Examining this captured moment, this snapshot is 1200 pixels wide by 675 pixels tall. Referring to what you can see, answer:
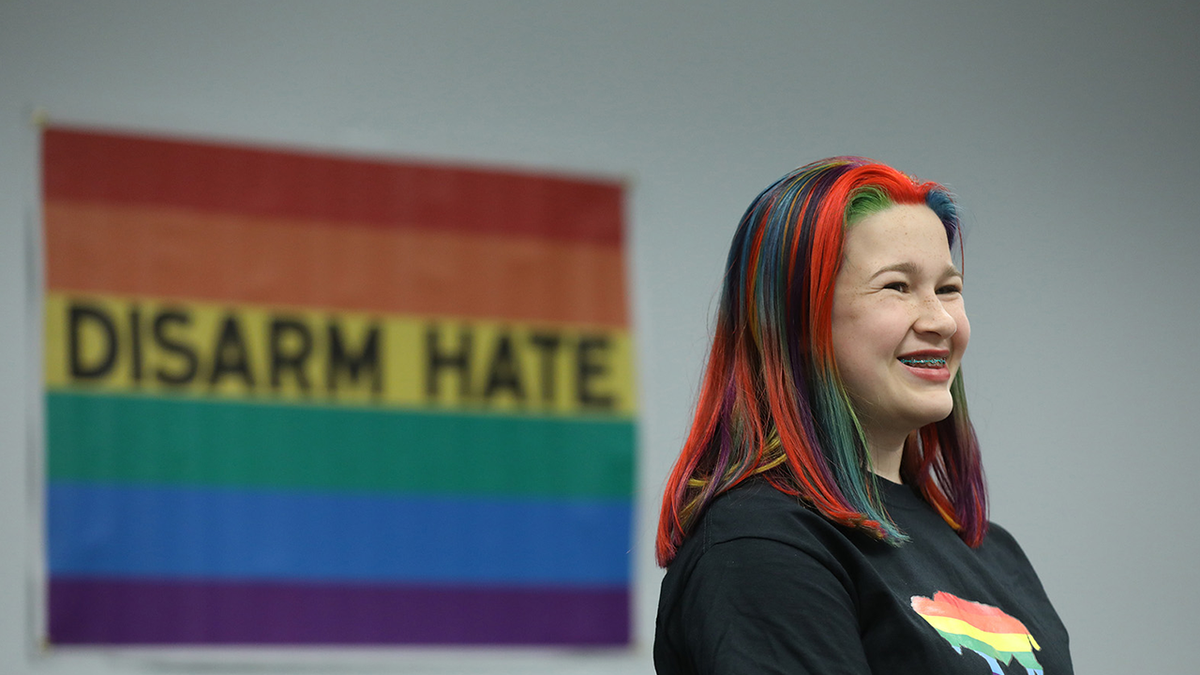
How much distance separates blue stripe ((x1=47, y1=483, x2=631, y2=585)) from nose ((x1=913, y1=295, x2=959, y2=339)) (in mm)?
1230

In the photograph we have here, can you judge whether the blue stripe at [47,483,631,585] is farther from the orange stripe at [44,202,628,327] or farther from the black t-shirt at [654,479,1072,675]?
the black t-shirt at [654,479,1072,675]

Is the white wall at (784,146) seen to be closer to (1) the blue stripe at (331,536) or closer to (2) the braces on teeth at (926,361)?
(1) the blue stripe at (331,536)

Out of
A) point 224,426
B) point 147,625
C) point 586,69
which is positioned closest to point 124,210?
point 224,426

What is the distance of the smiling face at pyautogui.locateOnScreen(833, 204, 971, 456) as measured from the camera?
1.01 m

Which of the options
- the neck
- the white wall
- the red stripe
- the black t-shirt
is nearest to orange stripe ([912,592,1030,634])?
the black t-shirt

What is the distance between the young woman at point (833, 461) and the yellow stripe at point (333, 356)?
3.68 ft

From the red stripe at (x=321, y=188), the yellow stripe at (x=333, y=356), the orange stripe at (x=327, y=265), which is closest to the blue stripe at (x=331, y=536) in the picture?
the yellow stripe at (x=333, y=356)

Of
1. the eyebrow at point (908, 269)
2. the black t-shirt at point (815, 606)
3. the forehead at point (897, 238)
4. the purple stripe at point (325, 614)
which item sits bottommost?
the purple stripe at point (325, 614)

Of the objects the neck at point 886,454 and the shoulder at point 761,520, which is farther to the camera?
the neck at point 886,454

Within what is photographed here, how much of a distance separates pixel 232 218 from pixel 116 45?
353mm

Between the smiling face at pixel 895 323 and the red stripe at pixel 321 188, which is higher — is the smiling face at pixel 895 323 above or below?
below

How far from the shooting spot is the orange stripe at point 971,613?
96 cm

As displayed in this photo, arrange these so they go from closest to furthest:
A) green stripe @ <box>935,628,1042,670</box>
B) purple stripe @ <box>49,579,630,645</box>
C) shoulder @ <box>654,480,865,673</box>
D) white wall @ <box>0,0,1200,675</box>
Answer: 1. shoulder @ <box>654,480,865,673</box>
2. green stripe @ <box>935,628,1042,670</box>
3. purple stripe @ <box>49,579,630,645</box>
4. white wall @ <box>0,0,1200,675</box>

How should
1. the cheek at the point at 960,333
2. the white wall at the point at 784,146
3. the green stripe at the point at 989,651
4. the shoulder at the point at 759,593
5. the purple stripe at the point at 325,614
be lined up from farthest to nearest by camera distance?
the white wall at the point at 784,146 → the purple stripe at the point at 325,614 → the cheek at the point at 960,333 → the green stripe at the point at 989,651 → the shoulder at the point at 759,593
